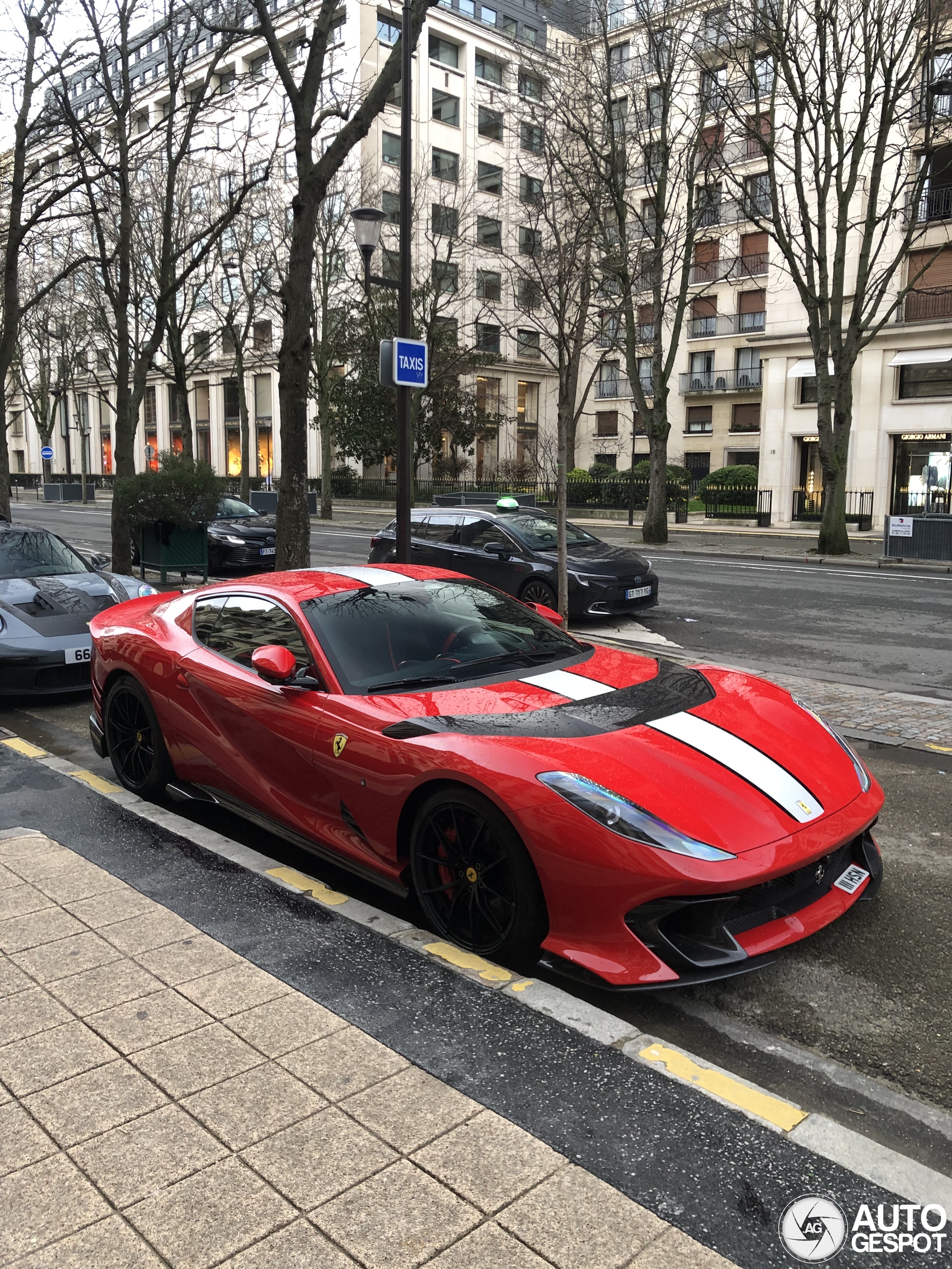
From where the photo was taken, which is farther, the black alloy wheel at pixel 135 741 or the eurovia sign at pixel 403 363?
the eurovia sign at pixel 403 363

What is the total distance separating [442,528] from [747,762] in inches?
394

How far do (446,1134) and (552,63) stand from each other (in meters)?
25.6

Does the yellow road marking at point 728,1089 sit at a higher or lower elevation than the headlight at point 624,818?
lower

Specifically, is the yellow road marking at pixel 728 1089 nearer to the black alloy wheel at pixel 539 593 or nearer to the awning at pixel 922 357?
the black alloy wheel at pixel 539 593

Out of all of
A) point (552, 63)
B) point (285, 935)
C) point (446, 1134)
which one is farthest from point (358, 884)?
point (552, 63)

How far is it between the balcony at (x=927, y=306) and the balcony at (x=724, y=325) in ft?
37.9

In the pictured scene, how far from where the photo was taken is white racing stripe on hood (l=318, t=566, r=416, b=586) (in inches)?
196

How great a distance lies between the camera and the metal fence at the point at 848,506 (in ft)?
102

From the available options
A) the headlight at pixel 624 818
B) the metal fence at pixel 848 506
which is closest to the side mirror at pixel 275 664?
the headlight at pixel 624 818

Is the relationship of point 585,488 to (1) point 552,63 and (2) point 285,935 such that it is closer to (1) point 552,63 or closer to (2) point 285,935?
(1) point 552,63

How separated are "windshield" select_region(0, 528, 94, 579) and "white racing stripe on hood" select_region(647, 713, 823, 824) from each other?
684cm

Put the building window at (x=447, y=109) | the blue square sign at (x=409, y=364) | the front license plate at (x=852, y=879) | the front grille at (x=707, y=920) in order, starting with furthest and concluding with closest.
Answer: the building window at (x=447, y=109)
the blue square sign at (x=409, y=364)
the front license plate at (x=852, y=879)
the front grille at (x=707, y=920)

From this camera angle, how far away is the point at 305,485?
39.7 feet

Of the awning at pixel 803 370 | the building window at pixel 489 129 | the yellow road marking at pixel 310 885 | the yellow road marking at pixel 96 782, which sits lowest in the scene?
the yellow road marking at pixel 96 782
